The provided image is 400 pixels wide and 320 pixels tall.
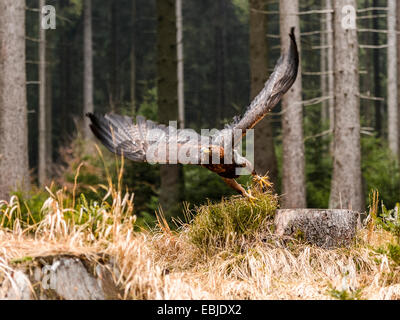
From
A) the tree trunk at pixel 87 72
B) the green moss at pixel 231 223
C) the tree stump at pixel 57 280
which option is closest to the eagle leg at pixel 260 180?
the green moss at pixel 231 223

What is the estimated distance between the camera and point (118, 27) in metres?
31.6

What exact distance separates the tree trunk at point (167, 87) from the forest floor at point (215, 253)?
4.13 meters

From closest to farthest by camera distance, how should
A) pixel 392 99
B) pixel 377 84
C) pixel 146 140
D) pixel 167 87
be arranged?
pixel 146 140 < pixel 167 87 < pixel 392 99 < pixel 377 84

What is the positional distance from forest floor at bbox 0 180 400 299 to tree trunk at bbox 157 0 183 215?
413 cm

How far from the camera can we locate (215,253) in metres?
5.45

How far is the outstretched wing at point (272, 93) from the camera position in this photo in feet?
18.1

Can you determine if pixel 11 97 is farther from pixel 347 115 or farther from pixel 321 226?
pixel 321 226

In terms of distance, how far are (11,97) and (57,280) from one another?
20.6 feet

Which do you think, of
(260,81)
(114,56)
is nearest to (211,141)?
(260,81)

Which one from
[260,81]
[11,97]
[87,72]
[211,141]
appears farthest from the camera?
[87,72]

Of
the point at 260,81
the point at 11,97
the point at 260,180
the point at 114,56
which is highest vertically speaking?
the point at 114,56

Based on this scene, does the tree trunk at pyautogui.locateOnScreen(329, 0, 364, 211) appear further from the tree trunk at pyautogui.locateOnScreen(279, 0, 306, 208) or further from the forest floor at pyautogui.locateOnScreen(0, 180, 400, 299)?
the forest floor at pyautogui.locateOnScreen(0, 180, 400, 299)

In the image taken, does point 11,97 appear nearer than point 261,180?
No

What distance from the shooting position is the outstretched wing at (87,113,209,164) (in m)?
5.49
